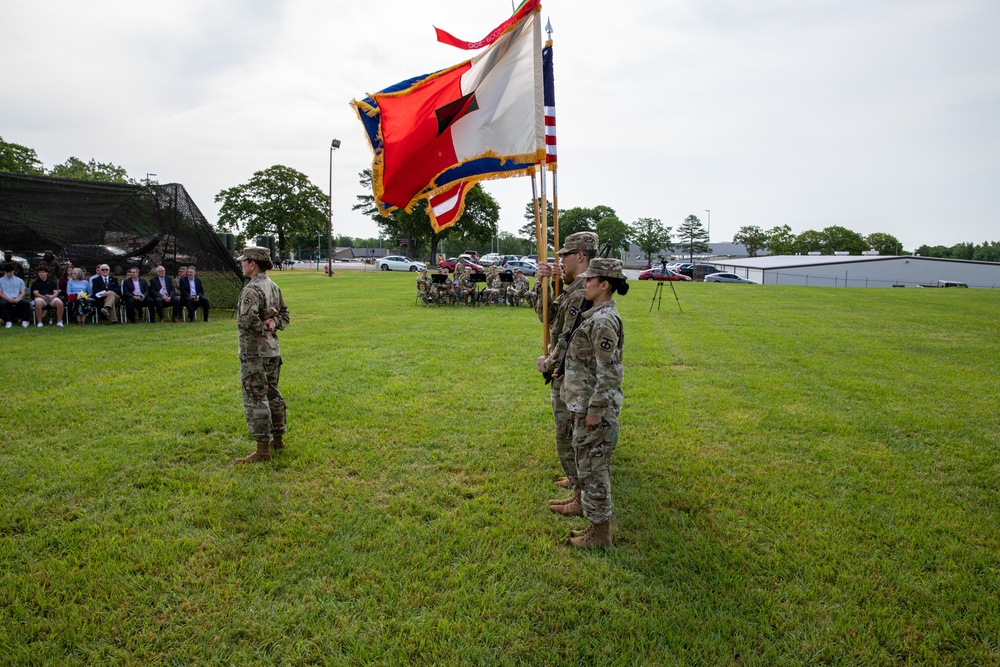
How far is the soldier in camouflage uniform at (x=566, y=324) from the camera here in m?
4.31

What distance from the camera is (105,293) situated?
43.9 ft

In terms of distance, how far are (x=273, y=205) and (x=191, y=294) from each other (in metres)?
56.0

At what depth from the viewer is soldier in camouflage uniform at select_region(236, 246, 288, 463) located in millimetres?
5113

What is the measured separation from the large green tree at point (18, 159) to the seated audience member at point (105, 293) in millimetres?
36965

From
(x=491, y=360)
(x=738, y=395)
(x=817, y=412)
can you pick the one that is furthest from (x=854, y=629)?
(x=491, y=360)

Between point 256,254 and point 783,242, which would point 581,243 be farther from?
point 783,242

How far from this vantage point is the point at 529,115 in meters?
5.19

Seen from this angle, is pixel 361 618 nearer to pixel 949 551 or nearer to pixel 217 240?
pixel 949 551

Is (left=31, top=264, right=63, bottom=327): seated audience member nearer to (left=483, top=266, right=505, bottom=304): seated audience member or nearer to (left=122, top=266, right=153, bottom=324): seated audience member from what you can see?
(left=122, top=266, right=153, bottom=324): seated audience member

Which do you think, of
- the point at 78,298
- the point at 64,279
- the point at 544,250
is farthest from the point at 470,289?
the point at 544,250

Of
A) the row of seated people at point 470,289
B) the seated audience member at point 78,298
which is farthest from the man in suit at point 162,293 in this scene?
the row of seated people at point 470,289

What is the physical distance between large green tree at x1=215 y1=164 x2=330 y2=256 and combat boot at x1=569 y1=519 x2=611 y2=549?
6770cm

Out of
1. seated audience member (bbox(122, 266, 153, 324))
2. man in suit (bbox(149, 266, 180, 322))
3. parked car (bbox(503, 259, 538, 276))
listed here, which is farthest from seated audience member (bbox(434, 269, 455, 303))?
parked car (bbox(503, 259, 538, 276))

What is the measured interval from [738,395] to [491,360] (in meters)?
4.06
